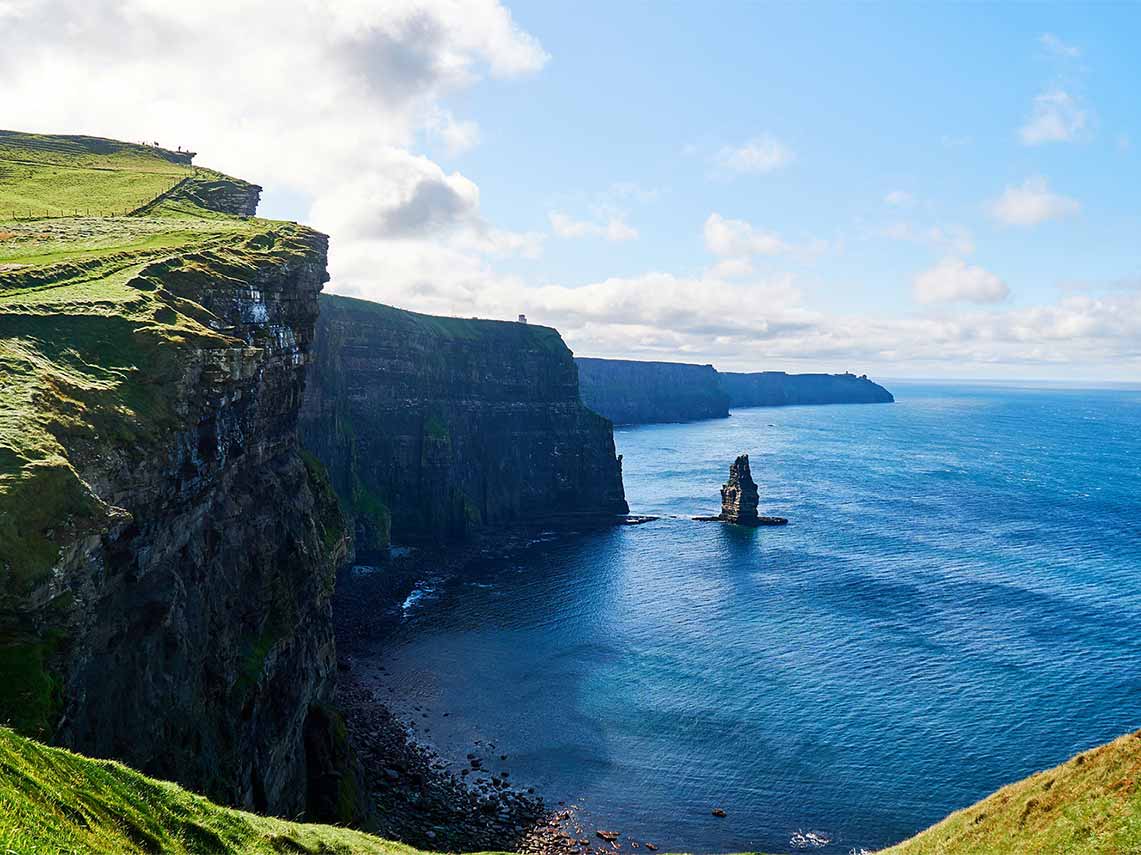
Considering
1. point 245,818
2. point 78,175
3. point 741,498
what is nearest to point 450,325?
point 741,498

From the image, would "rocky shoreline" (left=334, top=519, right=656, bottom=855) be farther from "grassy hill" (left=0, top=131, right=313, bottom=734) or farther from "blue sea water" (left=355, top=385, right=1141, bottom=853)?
"grassy hill" (left=0, top=131, right=313, bottom=734)

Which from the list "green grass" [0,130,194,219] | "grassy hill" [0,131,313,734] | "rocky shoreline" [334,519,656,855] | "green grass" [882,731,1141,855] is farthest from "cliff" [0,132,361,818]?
"green grass" [882,731,1141,855]

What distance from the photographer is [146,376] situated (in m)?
38.8

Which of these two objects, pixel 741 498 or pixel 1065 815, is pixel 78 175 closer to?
pixel 1065 815

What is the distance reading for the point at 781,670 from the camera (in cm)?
8331

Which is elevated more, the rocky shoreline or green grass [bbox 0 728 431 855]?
green grass [bbox 0 728 431 855]

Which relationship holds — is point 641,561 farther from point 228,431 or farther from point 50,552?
point 50,552

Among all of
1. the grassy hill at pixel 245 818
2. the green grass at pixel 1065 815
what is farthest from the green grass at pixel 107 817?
the green grass at pixel 1065 815

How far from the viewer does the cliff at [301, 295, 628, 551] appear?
12769 centimetres

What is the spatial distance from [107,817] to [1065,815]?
3259 centimetres

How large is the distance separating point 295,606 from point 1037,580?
105365mm

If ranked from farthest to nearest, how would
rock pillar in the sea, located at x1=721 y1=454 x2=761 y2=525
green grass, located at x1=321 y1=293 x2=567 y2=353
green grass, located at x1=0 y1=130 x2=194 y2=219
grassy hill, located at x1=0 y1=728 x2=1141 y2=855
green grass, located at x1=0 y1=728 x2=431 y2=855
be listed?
rock pillar in the sea, located at x1=721 y1=454 x2=761 y2=525, green grass, located at x1=321 y1=293 x2=567 y2=353, green grass, located at x1=0 y1=130 x2=194 y2=219, grassy hill, located at x1=0 y1=728 x2=1141 y2=855, green grass, located at x1=0 y1=728 x2=431 y2=855

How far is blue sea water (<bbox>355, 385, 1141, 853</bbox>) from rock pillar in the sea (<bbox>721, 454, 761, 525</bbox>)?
1007cm

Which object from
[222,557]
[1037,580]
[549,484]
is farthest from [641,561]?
[222,557]
